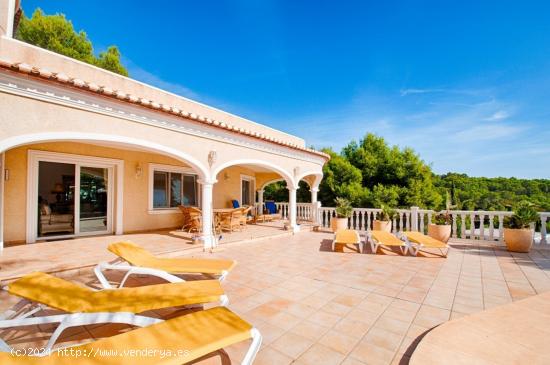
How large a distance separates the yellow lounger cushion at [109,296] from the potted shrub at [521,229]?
29.7 ft

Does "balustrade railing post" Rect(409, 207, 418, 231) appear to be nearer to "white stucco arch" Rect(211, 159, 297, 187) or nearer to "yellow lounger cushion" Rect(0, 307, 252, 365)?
"white stucco arch" Rect(211, 159, 297, 187)

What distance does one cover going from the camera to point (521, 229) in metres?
7.61

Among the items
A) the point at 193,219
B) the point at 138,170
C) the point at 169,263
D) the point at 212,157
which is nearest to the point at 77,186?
the point at 138,170

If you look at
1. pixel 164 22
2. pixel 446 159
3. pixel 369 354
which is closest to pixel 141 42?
pixel 164 22

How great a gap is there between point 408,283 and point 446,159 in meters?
22.0

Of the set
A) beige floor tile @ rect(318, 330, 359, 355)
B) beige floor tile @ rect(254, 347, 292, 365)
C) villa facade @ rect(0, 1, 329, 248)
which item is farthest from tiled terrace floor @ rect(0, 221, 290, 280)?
beige floor tile @ rect(318, 330, 359, 355)

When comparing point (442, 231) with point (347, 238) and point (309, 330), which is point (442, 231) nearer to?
point (347, 238)

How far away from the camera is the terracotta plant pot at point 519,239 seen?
296 inches

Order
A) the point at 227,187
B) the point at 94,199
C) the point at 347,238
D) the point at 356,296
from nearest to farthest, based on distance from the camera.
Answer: the point at 356,296 → the point at 347,238 → the point at 94,199 → the point at 227,187

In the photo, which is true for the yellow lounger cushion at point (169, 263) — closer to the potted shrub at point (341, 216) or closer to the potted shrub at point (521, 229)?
the potted shrub at point (341, 216)

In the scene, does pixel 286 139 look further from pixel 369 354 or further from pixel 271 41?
pixel 369 354

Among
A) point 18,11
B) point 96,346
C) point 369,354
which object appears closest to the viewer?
point 96,346

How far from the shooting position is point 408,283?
503cm

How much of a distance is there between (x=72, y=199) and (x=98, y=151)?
1.83m
